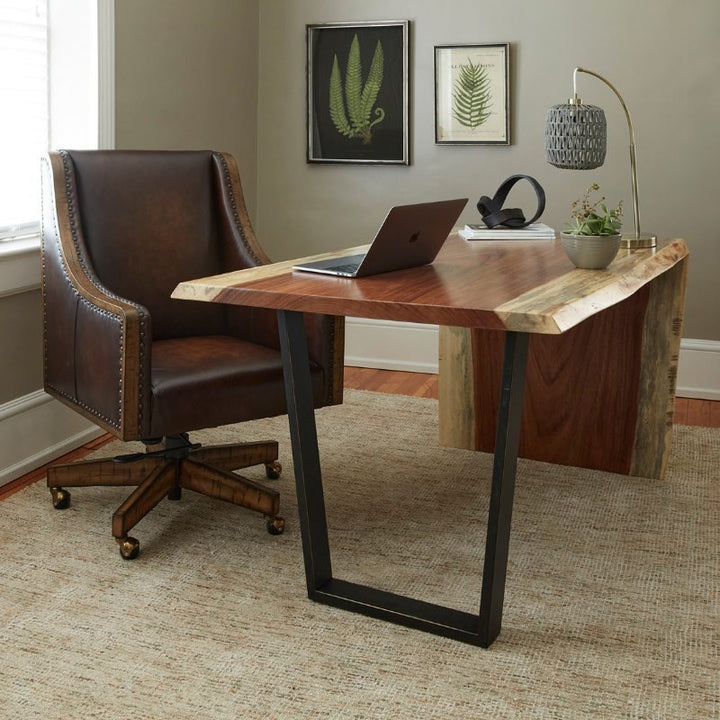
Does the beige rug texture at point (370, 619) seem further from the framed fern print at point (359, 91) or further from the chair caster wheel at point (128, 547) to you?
the framed fern print at point (359, 91)

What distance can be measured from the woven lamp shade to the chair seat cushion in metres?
0.96

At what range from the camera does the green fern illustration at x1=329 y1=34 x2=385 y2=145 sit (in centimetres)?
439

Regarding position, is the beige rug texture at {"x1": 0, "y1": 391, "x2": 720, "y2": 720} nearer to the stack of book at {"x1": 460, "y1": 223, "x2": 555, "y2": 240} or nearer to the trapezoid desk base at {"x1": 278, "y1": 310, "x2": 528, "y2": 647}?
the trapezoid desk base at {"x1": 278, "y1": 310, "x2": 528, "y2": 647}

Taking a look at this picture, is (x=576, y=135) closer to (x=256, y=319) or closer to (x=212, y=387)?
(x=256, y=319)

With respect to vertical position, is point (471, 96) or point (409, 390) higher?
point (471, 96)

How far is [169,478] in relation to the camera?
107 inches

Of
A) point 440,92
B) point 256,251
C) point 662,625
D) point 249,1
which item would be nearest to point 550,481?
point 662,625

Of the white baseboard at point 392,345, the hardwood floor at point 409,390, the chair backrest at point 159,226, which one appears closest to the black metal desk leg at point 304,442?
the chair backrest at point 159,226

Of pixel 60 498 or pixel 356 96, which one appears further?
pixel 356 96

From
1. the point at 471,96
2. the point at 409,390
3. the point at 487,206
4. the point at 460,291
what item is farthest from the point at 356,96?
the point at 460,291

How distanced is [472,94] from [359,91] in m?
0.51

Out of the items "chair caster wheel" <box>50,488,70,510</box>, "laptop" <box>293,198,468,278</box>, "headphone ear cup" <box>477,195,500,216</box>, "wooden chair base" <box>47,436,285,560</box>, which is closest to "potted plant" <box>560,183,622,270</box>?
"laptop" <box>293,198,468,278</box>

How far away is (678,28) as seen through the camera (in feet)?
13.0

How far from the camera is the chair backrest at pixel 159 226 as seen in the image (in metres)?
2.88
